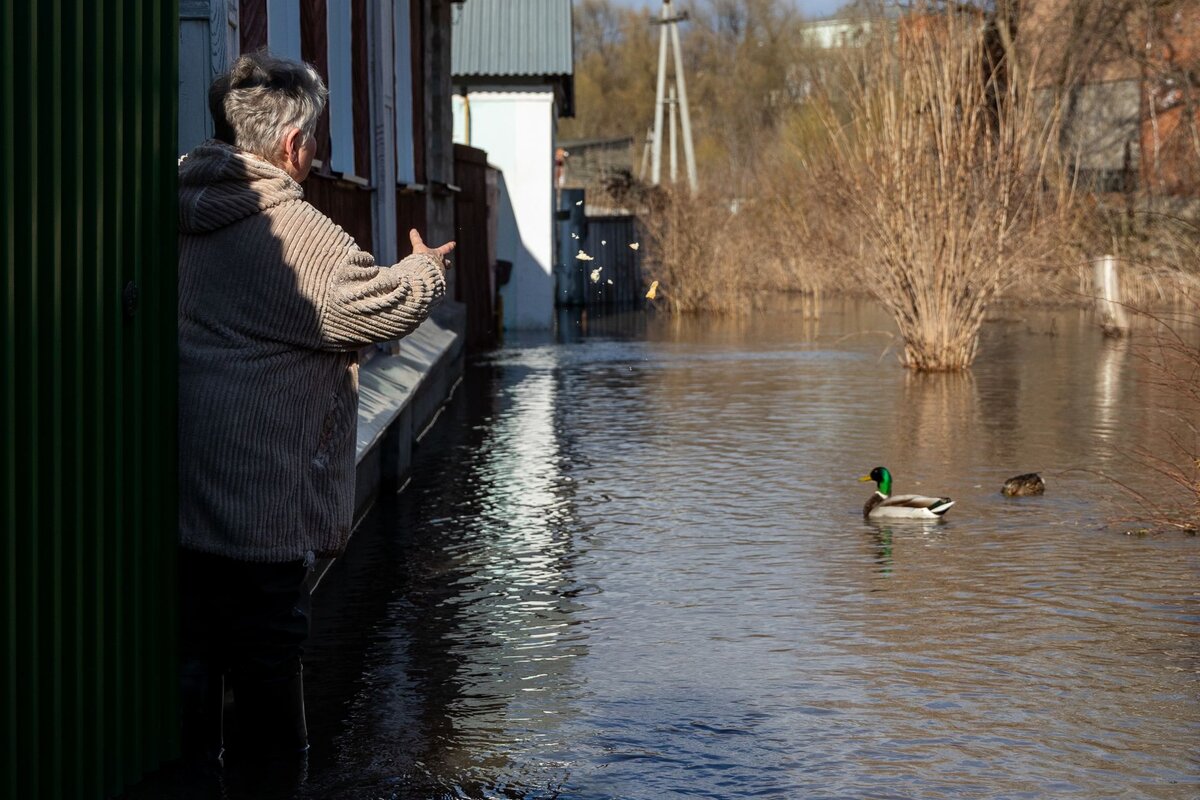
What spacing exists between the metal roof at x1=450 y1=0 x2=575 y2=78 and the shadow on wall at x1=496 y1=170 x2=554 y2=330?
1.64 meters

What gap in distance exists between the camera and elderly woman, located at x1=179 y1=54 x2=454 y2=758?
15.4ft

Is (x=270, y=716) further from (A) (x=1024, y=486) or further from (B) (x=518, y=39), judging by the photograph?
(B) (x=518, y=39)

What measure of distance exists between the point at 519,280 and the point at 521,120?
2.41 meters

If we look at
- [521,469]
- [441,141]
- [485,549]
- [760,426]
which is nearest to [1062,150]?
[441,141]

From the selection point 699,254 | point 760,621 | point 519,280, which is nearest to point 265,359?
point 760,621

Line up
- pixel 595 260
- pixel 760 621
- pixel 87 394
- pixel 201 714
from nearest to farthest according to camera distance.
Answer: pixel 87 394 → pixel 201 714 → pixel 760 621 → pixel 595 260

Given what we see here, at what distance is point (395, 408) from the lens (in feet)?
33.3

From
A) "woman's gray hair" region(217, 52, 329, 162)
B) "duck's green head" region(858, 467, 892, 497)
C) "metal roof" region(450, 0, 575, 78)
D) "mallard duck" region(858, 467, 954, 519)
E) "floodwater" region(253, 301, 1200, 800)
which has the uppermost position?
"metal roof" region(450, 0, 575, 78)

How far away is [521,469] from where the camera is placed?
11.6 metres

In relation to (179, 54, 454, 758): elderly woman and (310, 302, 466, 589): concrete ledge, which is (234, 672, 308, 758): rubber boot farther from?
(310, 302, 466, 589): concrete ledge

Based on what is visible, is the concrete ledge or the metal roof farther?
the metal roof

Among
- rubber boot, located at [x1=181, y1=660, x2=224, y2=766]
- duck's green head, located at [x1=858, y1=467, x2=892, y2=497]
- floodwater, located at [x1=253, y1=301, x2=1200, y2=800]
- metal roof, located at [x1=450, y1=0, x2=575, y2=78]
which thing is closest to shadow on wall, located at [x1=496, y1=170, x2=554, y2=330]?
metal roof, located at [x1=450, y1=0, x2=575, y2=78]

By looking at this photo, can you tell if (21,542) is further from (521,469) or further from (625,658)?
(521,469)

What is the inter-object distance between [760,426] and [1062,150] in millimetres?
29453
